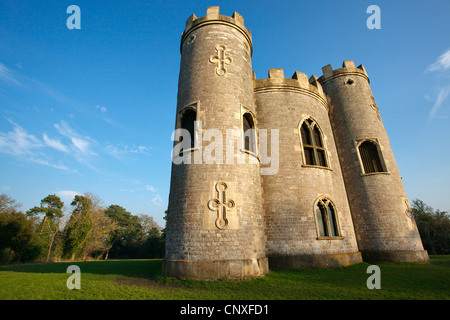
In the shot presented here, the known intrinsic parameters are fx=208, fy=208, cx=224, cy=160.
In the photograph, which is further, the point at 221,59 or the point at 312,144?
the point at 312,144

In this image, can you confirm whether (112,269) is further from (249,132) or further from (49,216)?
(49,216)

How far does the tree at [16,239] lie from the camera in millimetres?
20328

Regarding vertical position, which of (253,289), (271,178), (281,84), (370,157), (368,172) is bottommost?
(253,289)

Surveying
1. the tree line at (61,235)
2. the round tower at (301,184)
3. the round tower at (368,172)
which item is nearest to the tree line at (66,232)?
the tree line at (61,235)

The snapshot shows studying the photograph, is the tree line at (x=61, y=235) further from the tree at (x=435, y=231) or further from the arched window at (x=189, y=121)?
the tree at (x=435, y=231)

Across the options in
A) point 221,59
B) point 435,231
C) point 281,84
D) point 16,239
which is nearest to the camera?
point 221,59

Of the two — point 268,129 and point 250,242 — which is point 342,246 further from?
point 268,129

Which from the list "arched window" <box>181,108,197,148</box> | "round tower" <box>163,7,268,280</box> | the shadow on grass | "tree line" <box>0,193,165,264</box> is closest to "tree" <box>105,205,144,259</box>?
"tree line" <box>0,193,165,264</box>

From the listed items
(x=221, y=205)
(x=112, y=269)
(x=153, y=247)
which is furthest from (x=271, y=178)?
(x=153, y=247)

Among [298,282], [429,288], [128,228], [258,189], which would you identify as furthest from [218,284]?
[128,228]

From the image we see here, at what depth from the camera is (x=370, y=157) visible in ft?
45.8

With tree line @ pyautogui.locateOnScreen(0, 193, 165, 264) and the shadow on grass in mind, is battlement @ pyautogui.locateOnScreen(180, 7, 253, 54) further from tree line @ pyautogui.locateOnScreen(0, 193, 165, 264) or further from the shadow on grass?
tree line @ pyautogui.locateOnScreen(0, 193, 165, 264)

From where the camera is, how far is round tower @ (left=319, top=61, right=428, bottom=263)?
11.7 metres

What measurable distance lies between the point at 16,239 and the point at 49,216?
Answer: 1280 cm
